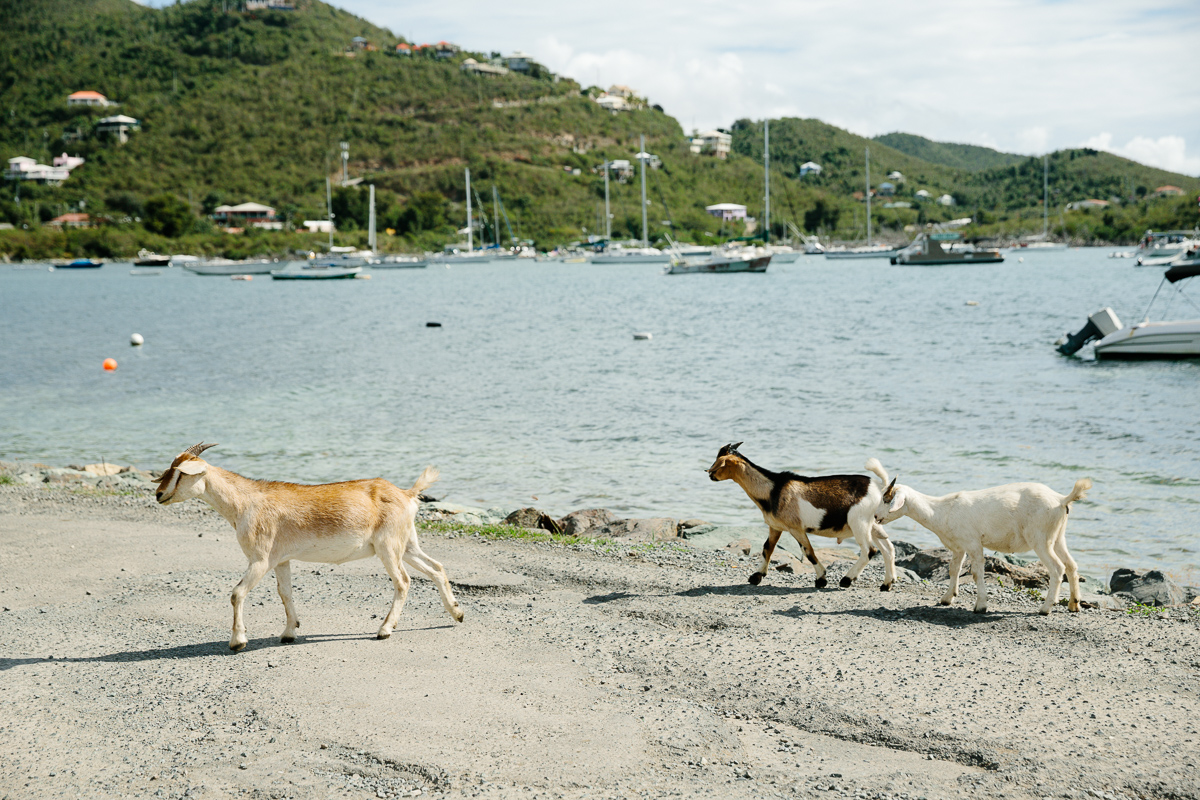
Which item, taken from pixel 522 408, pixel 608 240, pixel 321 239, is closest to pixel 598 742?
pixel 522 408

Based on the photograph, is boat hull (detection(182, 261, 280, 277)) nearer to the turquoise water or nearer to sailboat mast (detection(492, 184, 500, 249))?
sailboat mast (detection(492, 184, 500, 249))

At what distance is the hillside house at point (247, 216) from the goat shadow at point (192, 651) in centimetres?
15931

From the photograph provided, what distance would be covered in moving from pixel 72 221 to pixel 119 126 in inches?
1371

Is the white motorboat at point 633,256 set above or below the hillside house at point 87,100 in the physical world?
below

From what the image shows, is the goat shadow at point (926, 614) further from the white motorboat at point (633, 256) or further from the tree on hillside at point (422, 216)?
the tree on hillside at point (422, 216)

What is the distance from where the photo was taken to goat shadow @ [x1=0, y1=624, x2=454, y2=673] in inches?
266

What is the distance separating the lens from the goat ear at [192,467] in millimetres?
6496

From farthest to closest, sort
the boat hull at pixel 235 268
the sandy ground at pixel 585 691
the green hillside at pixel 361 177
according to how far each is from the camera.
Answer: the green hillside at pixel 361 177
the boat hull at pixel 235 268
the sandy ground at pixel 585 691

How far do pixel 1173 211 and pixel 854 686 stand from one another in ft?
574

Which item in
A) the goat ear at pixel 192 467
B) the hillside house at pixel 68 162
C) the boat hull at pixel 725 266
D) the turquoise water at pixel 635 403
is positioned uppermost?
the hillside house at pixel 68 162

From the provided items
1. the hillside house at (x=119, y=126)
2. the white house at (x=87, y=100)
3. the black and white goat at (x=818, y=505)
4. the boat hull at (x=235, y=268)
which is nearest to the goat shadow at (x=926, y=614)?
the black and white goat at (x=818, y=505)

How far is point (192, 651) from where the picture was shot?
6.93 m

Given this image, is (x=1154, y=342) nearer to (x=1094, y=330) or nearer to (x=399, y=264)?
(x=1094, y=330)

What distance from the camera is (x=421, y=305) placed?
232ft
